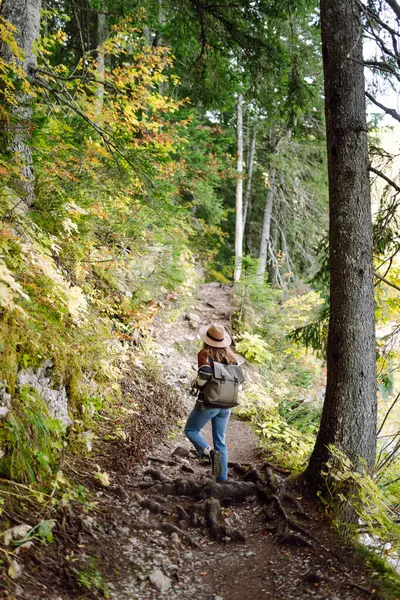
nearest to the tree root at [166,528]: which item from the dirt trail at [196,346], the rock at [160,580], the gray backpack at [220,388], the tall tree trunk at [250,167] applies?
the rock at [160,580]

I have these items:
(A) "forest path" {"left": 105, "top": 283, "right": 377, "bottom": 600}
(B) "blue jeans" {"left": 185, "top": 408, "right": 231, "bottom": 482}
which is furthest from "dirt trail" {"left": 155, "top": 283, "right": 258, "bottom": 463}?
(A) "forest path" {"left": 105, "top": 283, "right": 377, "bottom": 600}

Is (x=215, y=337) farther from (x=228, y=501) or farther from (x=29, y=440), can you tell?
(x=29, y=440)

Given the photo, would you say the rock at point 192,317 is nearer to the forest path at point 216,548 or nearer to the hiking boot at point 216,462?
the forest path at point 216,548

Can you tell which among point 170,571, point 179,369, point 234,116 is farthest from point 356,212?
point 234,116

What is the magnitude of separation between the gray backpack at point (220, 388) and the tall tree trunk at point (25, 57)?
324 centimetres

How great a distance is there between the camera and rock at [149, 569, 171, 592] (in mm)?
3207

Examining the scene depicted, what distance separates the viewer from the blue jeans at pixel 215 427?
5.26 meters

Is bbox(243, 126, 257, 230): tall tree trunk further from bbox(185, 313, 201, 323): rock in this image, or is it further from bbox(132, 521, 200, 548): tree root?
bbox(132, 521, 200, 548): tree root

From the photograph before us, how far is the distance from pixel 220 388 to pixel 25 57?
497 cm

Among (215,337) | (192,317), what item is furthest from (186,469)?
(192,317)

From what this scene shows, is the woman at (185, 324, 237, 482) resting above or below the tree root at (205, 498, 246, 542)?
above

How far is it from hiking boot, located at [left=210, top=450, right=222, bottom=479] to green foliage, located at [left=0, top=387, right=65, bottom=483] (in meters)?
1.97

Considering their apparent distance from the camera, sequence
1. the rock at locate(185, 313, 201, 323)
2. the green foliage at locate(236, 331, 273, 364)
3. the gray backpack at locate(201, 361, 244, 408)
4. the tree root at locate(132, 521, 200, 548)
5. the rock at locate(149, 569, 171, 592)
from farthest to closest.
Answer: the rock at locate(185, 313, 201, 323) → the green foliage at locate(236, 331, 273, 364) → the gray backpack at locate(201, 361, 244, 408) → the tree root at locate(132, 521, 200, 548) → the rock at locate(149, 569, 171, 592)

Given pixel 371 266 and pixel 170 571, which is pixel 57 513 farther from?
pixel 371 266
